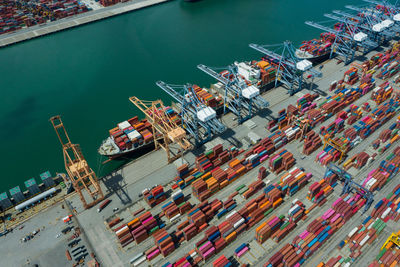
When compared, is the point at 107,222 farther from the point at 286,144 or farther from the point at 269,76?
the point at 269,76

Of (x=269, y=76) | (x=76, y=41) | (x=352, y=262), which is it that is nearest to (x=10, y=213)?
(x=352, y=262)

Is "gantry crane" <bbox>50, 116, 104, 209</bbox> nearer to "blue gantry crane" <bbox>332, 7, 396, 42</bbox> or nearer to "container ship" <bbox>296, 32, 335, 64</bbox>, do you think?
"container ship" <bbox>296, 32, 335, 64</bbox>

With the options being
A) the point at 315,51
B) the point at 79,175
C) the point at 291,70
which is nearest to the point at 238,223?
the point at 79,175

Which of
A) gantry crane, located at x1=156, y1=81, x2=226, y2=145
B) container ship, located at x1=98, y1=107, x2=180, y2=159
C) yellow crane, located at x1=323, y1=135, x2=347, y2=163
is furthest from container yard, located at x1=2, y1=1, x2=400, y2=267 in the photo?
container ship, located at x1=98, y1=107, x2=180, y2=159

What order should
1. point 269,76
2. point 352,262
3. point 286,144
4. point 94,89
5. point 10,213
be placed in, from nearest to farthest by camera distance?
point 352,262 → point 10,213 → point 286,144 → point 269,76 → point 94,89

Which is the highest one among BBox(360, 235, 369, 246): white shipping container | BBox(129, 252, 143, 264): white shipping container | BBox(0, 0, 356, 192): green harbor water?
BBox(0, 0, 356, 192): green harbor water

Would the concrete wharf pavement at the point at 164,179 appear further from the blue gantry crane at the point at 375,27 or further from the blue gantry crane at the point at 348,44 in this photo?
the blue gantry crane at the point at 375,27

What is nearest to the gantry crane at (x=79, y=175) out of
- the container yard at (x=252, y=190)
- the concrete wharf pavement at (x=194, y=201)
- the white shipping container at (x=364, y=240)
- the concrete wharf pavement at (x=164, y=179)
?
the container yard at (x=252, y=190)
